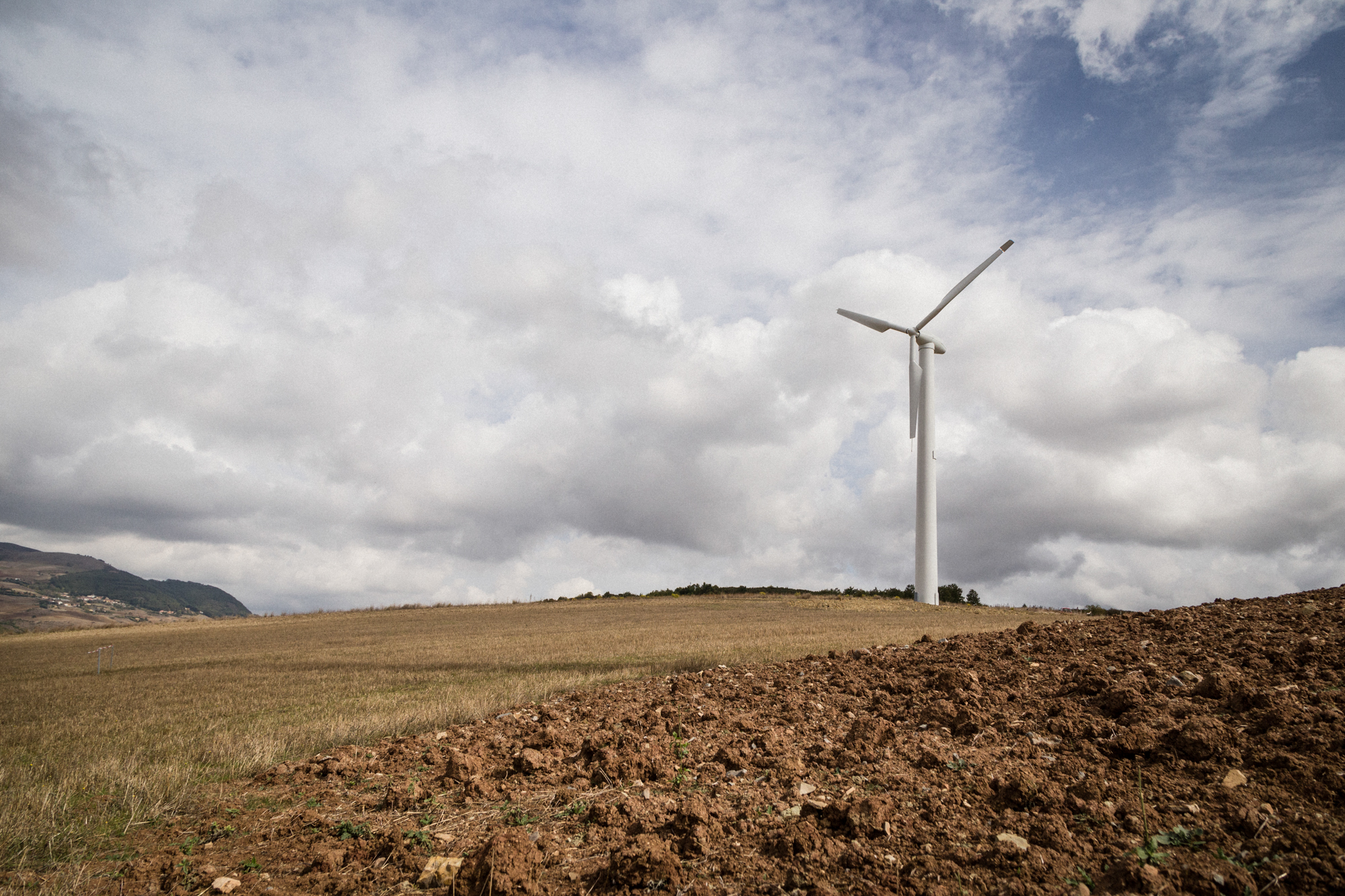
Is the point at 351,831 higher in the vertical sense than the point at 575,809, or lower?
lower

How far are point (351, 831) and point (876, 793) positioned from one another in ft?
18.2

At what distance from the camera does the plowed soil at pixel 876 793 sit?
500 centimetres

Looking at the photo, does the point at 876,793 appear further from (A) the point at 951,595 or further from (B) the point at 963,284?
(A) the point at 951,595

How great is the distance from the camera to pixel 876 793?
6625 millimetres

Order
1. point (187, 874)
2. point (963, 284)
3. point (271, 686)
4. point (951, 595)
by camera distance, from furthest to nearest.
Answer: point (951, 595), point (963, 284), point (271, 686), point (187, 874)

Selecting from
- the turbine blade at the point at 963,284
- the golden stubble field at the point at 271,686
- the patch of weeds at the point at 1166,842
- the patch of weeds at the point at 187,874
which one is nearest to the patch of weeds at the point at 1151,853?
the patch of weeds at the point at 1166,842

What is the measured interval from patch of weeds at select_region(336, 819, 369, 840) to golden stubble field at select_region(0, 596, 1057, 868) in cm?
242

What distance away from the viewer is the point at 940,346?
5366cm

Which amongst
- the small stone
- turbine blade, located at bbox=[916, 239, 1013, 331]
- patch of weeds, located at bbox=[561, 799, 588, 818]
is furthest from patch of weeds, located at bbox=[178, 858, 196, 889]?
turbine blade, located at bbox=[916, 239, 1013, 331]

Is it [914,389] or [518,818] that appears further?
[914,389]

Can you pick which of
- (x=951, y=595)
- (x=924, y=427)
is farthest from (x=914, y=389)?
(x=951, y=595)

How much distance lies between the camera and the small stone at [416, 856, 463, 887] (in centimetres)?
594

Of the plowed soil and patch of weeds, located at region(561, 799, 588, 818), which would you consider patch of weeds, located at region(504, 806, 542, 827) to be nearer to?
the plowed soil

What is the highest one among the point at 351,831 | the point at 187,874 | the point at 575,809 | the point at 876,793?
the point at 876,793
